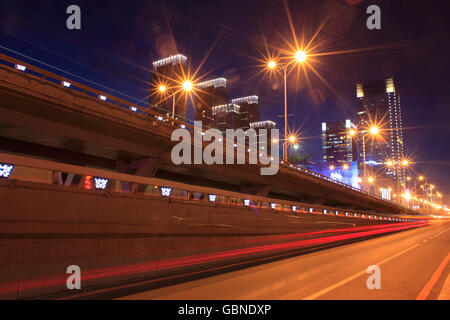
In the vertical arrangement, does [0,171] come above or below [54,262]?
above

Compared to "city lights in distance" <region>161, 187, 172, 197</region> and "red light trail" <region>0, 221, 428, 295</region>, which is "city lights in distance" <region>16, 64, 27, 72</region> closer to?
"city lights in distance" <region>161, 187, 172, 197</region>

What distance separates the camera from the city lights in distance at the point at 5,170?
851 cm

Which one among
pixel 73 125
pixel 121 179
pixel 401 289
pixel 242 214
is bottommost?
pixel 401 289

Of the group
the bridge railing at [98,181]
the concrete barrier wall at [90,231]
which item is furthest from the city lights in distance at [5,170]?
the concrete barrier wall at [90,231]

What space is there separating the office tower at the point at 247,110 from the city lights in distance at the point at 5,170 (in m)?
156

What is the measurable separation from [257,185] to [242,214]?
830 inches

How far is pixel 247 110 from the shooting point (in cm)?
17650

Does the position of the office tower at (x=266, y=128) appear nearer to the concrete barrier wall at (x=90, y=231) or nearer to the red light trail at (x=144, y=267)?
the red light trail at (x=144, y=267)

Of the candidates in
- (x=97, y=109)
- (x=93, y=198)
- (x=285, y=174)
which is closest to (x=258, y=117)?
(x=285, y=174)

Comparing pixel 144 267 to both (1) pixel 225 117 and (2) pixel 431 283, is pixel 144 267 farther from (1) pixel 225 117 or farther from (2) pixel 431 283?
(1) pixel 225 117

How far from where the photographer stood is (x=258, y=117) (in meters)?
177
